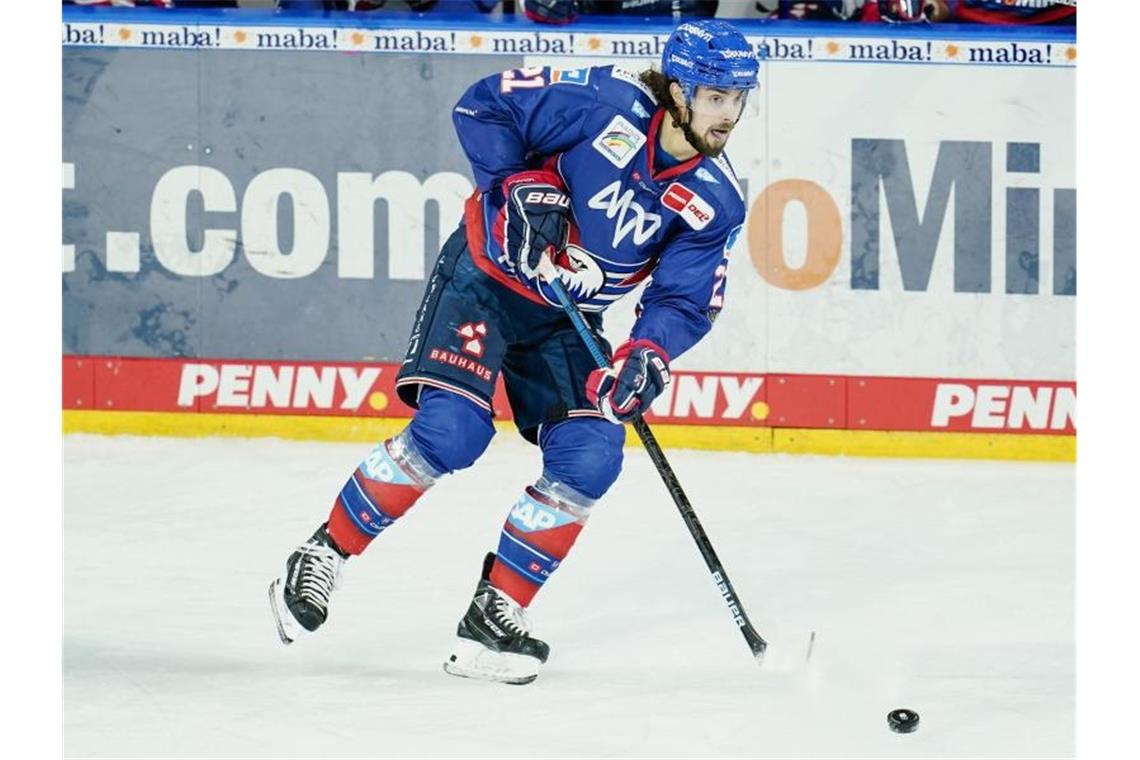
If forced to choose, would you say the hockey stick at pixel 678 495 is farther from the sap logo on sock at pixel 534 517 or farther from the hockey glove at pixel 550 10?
the hockey glove at pixel 550 10

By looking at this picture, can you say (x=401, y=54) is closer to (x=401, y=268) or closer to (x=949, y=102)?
(x=401, y=268)

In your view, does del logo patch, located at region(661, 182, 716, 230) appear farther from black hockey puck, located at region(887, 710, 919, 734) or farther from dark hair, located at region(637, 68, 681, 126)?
black hockey puck, located at region(887, 710, 919, 734)

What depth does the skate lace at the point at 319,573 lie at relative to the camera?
3.98 metres

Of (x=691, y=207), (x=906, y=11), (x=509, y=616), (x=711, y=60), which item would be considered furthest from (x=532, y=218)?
(x=906, y=11)

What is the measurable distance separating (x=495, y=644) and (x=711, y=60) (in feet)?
3.99

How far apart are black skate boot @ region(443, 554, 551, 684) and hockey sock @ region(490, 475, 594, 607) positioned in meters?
0.04

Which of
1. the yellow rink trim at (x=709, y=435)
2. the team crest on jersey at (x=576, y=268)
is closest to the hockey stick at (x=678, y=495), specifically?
the team crest on jersey at (x=576, y=268)

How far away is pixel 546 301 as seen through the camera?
4062 mm

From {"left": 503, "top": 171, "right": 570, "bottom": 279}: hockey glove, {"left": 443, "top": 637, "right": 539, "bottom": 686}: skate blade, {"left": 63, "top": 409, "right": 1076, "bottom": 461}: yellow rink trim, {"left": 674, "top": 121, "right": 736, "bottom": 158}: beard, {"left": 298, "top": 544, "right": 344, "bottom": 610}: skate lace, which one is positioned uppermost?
{"left": 674, "top": 121, "right": 736, "bottom": 158}: beard

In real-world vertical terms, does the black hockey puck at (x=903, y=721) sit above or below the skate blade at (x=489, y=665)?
below

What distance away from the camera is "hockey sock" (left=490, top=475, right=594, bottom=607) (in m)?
3.99

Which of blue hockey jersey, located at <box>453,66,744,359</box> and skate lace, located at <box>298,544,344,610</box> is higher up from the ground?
blue hockey jersey, located at <box>453,66,744,359</box>

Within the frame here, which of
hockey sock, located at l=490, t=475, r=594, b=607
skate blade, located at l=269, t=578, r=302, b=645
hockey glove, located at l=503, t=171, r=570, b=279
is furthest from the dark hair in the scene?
skate blade, located at l=269, t=578, r=302, b=645

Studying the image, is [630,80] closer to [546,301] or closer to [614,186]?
[614,186]
